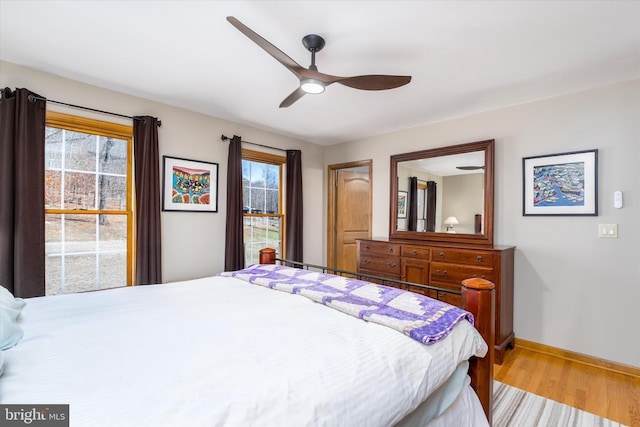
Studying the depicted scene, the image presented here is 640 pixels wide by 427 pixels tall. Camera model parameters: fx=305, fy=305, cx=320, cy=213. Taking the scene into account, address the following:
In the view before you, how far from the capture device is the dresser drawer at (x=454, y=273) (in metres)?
2.74

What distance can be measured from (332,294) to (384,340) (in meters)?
0.55

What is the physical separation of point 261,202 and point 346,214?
1.44 meters

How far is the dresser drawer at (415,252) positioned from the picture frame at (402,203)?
2.07 feet

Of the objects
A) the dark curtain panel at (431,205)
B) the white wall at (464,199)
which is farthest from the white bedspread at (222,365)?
the dark curtain panel at (431,205)

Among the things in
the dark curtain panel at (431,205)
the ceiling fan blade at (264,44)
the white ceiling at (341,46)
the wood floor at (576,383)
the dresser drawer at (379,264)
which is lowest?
the wood floor at (576,383)

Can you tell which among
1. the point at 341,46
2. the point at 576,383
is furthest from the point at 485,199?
the point at 341,46

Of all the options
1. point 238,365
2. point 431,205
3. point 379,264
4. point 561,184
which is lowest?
point 379,264

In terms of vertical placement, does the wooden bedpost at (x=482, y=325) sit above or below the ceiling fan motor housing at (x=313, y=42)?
below

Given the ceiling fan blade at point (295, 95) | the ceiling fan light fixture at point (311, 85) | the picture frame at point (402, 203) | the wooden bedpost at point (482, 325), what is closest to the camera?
the wooden bedpost at point (482, 325)

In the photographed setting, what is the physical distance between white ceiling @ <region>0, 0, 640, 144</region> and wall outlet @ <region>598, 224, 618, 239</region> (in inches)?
47.5

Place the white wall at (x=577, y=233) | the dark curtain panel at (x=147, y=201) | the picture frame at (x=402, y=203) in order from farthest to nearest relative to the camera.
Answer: the picture frame at (x=402, y=203), the dark curtain panel at (x=147, y=201), the white wall at (x=577, y=233)

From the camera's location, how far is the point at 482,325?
149 cm

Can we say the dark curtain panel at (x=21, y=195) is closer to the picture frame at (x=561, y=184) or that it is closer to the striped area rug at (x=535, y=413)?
the striped area rug at (x=535, y=413)

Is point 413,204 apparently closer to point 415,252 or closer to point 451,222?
point 451,222
